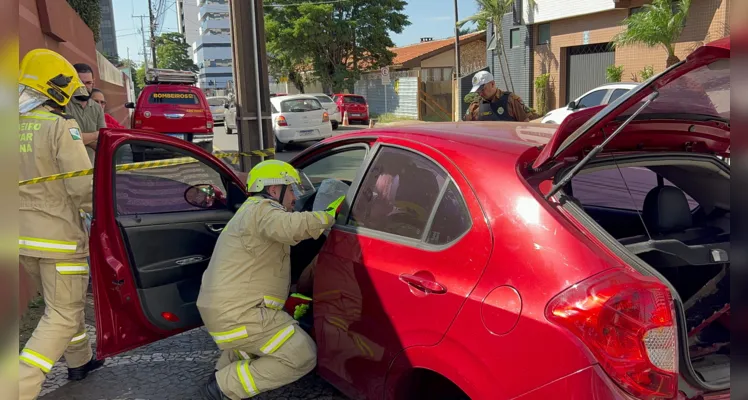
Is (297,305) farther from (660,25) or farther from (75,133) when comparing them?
(660,25)

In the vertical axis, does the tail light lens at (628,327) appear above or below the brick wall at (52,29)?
below

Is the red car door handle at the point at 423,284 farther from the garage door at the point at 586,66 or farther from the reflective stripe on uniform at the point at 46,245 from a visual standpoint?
the garage door at the point at 586,66

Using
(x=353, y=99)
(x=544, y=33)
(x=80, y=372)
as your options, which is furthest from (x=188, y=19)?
(x=80, y=372)

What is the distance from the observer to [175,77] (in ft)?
46.6

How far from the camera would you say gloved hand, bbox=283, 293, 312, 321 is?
132 inches

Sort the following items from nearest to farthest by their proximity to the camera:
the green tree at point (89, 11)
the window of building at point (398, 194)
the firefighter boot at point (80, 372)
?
the window of building at point (398, 194) → the firefighter boot at point (80, 372) → the green tree at point (89, 11)

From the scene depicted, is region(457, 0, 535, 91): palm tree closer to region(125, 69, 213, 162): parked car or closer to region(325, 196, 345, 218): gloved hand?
region(125, 69, 213, 162): parked car

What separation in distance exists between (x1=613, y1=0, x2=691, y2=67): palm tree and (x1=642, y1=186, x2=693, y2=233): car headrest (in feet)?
48.1

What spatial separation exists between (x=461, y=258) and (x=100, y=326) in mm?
2029

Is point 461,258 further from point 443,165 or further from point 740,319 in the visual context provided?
point 740,319

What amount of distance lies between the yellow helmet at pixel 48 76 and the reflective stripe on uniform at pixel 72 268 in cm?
92

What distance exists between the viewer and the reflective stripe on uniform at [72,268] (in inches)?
129

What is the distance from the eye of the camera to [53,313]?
10.7 feet

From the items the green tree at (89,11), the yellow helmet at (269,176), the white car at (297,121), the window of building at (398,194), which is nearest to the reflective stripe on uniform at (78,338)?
the yellow helmet at (269,176)
